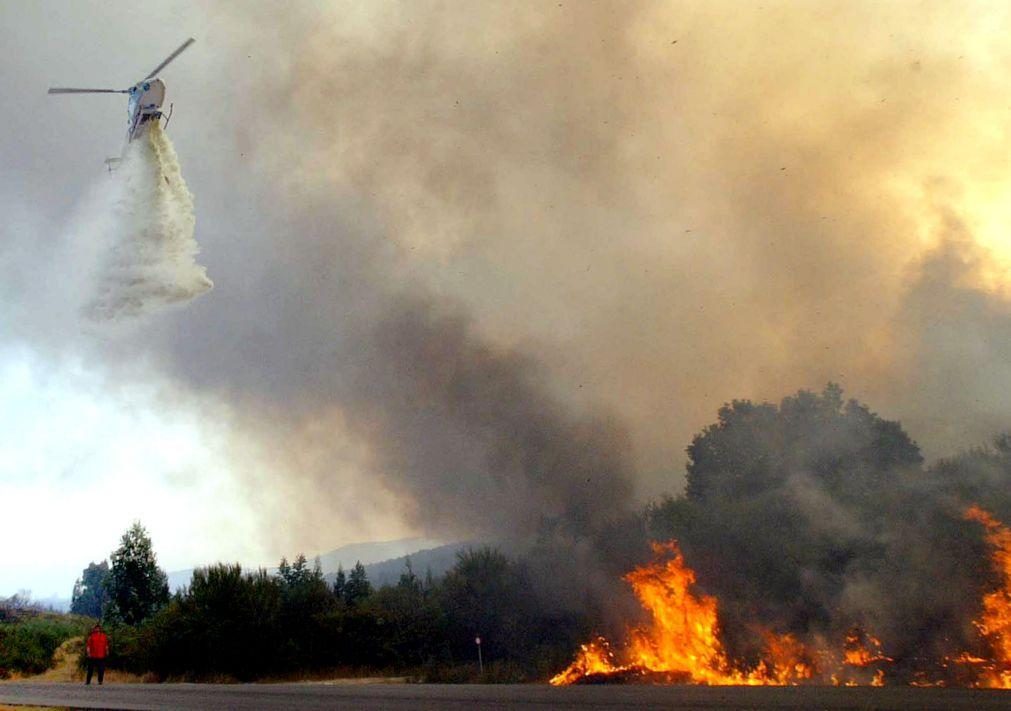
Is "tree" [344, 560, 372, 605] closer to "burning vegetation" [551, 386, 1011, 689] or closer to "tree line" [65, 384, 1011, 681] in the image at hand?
"tree line" [65, 384, 1011, 681]

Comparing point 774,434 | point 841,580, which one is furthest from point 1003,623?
point 774,434

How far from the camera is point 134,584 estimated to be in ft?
190

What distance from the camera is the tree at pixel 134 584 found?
57.0 m

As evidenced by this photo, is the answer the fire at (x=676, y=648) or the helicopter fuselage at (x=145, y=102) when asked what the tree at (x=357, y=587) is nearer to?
the fire at (x=676, y=648)

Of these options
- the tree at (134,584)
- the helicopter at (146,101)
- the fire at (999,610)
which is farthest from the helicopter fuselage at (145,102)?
the tree at (134,584)

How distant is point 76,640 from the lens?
4322cm

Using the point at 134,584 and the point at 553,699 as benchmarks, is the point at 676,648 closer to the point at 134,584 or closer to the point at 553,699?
the point at 553,699

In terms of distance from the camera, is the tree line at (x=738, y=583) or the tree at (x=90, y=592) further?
the tree at (x=90, y=592)

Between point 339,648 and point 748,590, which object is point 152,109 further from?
point 748,590

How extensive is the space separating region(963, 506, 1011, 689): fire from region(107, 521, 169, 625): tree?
5476cm

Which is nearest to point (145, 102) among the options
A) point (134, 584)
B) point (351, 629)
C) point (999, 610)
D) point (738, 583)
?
point (351, 629)

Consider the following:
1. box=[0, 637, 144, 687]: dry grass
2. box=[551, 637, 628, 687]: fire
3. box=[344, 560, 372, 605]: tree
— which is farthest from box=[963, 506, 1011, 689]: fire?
box=[0, 637, 144, 687]: dry grass

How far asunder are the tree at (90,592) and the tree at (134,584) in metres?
93.3

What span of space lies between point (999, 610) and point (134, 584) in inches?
2277
